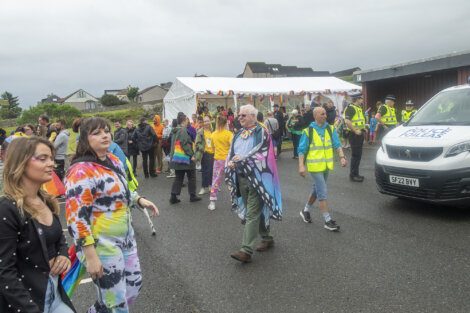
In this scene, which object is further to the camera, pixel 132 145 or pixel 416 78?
pixel 416 78

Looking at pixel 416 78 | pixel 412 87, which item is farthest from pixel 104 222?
pixel 412 87

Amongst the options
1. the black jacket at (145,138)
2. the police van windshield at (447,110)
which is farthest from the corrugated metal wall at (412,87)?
the black jacket at (145,138)

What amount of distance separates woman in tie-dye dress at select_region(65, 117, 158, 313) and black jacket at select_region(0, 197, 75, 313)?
0.38m

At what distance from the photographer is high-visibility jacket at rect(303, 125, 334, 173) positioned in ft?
18.5

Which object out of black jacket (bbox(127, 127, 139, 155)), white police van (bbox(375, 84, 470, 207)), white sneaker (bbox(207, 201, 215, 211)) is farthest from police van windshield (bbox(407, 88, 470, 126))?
black jacket (bbox(127, 127, 139, 155))

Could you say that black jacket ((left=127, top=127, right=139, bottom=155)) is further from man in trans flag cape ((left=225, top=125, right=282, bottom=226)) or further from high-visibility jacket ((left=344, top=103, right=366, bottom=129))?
man in trans flag cape ((left=225, top=125, right=282, bottom=226))

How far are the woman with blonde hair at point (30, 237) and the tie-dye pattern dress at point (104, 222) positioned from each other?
0.52ft

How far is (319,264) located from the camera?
179 inches

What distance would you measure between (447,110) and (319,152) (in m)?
2.66

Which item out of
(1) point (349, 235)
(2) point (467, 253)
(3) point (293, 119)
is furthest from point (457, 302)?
(3) point (293, 119)

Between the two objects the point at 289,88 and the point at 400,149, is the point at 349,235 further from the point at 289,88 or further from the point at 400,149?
the point at 289,88

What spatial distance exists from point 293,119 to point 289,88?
21.5 ft

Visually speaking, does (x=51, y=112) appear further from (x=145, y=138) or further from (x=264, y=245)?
(x=264, y=245)

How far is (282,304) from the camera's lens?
369 centimetres
